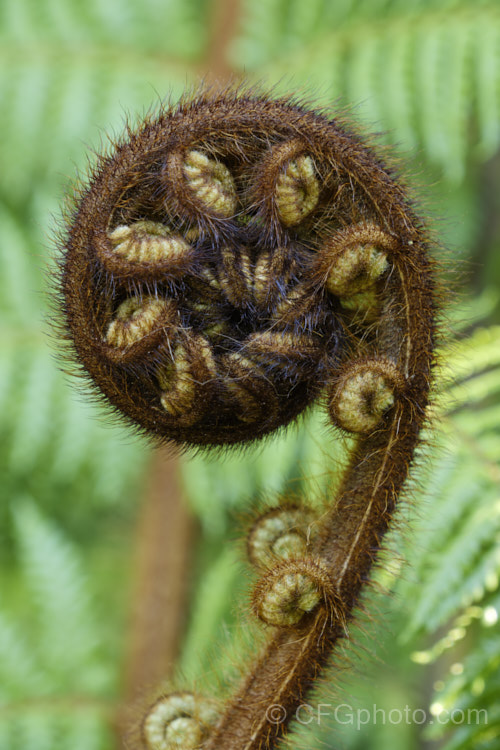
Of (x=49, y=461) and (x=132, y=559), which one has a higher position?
(x=49, y=461)

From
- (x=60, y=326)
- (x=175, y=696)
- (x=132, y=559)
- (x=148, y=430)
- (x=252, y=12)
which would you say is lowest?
(x=132, y=559)

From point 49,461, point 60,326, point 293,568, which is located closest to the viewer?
point 293,568

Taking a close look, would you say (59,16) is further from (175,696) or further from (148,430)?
(175,696)

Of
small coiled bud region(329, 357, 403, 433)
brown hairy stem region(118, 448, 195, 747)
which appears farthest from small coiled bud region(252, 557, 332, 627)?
brown hairy stem region(118, 448, 195, 747)

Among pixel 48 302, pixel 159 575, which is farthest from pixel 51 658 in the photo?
pixel 48 302

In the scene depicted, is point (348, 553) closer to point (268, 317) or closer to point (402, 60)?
point (268, 317)

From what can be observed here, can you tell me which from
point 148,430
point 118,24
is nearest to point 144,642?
point 148,430

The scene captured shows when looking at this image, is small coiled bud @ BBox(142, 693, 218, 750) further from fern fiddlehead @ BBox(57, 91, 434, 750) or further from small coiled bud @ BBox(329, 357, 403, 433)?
small coiled bud @ BBox(329, 357, 403, 433)

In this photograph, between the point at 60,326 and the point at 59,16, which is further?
the point at 59,16

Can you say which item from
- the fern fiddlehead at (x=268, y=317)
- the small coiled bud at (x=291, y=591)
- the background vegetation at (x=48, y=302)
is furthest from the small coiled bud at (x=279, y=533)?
the background vegetation at (x=48, y=302)
